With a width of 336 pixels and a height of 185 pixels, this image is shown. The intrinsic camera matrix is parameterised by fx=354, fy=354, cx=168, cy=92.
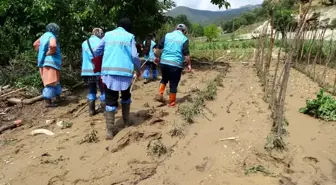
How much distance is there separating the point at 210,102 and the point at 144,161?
9.88ft

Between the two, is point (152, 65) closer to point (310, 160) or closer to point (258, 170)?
point (310, 160)

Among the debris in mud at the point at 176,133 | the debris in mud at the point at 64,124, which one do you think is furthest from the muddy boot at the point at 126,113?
the debris in mud at the point at 64,124

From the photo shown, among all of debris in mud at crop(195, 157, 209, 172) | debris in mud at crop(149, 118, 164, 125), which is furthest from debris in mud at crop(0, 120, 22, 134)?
debris in mud at crop(195, 157, 209, 172)

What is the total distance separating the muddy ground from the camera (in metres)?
3.92

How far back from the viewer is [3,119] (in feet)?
20.9

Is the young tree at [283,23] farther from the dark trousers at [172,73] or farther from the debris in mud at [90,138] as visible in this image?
the debris in mud at [90,138]

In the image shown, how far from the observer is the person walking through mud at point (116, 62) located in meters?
4.71

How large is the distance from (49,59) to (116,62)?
2423mm

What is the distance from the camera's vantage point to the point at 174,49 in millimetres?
6125

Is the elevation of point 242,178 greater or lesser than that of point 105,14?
lesser

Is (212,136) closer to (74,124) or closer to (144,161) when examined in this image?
(144,161)

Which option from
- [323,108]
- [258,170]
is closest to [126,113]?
[258,170]

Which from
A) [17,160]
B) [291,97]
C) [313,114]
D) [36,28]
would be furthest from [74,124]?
[36,28]

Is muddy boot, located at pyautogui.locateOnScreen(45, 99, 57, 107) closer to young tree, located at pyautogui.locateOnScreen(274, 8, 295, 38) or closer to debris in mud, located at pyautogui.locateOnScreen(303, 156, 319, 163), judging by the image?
debris in mud, located at pyautogui.locateOnScreen(303, 156, 319, 163)
